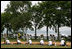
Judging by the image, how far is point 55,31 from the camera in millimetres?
42406

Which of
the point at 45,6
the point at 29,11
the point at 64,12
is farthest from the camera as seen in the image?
the point at 29,11

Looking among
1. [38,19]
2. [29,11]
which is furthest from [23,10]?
[38,19]

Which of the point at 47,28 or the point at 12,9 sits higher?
the point at 12,9

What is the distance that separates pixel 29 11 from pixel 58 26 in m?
7.85

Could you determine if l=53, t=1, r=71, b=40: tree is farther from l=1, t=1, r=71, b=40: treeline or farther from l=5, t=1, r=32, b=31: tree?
l=5, t=1, r=32, b=31: tree

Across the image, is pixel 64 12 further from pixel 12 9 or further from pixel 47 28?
pixel 12 9

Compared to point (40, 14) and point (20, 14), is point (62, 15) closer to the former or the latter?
point (40, 14)

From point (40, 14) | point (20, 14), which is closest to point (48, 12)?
point (40, 14)

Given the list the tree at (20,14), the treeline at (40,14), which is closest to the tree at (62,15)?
the treeline at (40,14)

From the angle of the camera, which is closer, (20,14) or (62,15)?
(62,15)

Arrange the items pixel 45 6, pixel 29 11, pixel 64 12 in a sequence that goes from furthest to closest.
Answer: pixel 29 11, pixel 45 6, pixel 64 12

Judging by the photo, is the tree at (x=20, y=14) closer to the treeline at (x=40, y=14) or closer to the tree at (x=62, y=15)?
the treeline at (x=40, y=14)

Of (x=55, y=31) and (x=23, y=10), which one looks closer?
(x=55, y=31)

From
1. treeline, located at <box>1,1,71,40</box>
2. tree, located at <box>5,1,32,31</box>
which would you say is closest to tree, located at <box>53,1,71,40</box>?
treeline, located at <box>1,1,71,40</box>
